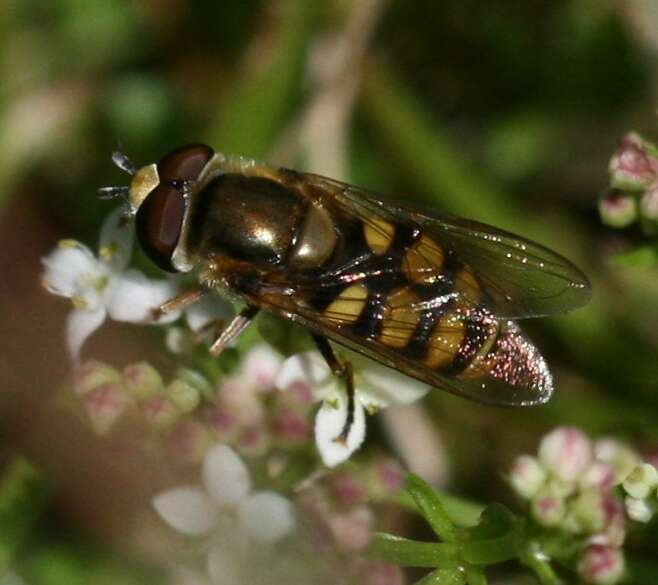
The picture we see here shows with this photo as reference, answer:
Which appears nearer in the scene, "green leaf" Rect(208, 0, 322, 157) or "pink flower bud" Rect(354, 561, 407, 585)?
"pink flower bud" Rect(354, 561, 407, 585)

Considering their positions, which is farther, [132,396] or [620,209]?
[620,209]

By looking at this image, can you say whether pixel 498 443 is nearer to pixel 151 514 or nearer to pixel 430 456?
pixel 430 456

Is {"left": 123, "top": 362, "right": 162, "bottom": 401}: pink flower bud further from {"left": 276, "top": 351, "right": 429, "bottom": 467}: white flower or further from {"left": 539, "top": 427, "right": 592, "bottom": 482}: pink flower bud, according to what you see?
{"left": 539, "top": 427, "right": 592, "bottom": 482}: pink flower bud

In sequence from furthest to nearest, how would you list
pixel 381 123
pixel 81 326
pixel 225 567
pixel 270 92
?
pixel 381 123 → pixel 270 92 → pixel 81 326 → pixel 225 567

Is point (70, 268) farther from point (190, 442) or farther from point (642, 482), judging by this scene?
point (642, 482)

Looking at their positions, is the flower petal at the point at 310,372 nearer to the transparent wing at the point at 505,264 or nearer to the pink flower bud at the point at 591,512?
the transparent wing at the point at 505,264

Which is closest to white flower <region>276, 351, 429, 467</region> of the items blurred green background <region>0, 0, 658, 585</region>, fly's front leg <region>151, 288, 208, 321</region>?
fly's front leg <region>151, 288, 208, 321</region>

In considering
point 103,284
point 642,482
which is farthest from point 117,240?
point 642,482
